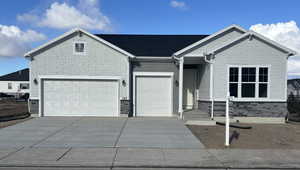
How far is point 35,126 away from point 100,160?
20.9ft

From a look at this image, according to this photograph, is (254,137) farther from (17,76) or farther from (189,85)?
(17,76)

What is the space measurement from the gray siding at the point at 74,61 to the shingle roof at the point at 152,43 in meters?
1.57

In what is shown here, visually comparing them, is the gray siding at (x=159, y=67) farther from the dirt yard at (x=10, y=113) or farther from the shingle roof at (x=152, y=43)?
the dirt yard at (x=10, y=113)

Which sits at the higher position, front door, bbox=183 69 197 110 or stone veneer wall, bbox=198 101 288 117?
front door, bbox=183 69 197 110

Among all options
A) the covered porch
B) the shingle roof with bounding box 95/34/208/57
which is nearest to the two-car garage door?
the shingle roof with bounding box 95/34/208/57

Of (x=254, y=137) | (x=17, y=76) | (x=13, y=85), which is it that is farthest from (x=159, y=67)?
(x=17, y=76)

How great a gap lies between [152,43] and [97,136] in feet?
32.2

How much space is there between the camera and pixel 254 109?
1286cm

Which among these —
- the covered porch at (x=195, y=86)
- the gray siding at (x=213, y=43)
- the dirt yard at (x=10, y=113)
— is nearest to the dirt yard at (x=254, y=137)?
the covered porch at (x=195, y=86)

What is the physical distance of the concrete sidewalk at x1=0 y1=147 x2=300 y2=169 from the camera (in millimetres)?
5875

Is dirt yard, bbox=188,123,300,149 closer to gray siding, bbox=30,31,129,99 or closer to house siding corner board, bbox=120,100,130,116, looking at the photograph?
house siding corner board, bbox=120,100,130,116

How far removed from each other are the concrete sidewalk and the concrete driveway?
0.61 meters

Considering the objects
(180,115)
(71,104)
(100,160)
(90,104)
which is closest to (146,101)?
(180,115)

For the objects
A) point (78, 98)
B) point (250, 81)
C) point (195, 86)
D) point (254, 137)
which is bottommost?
point (254, 137)
